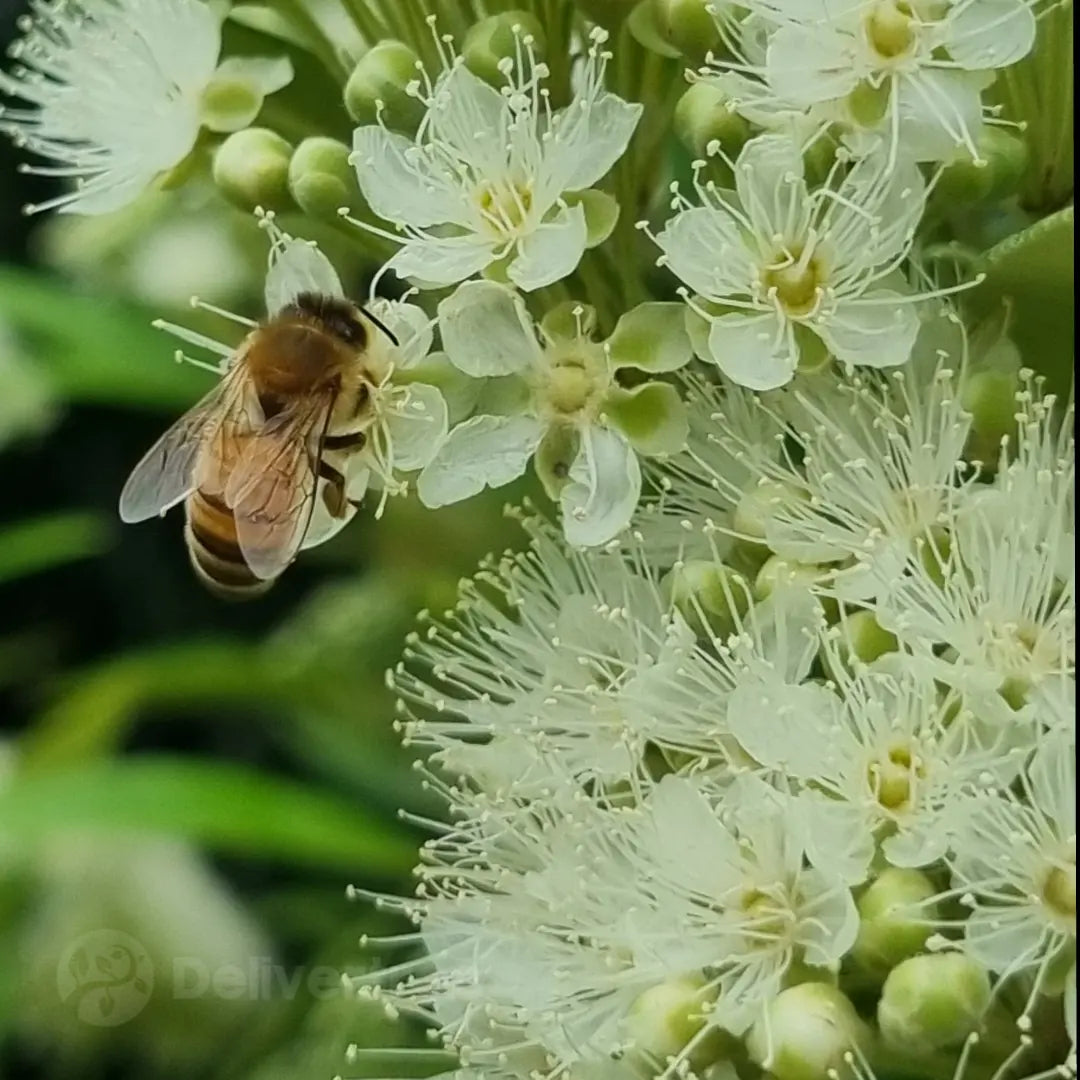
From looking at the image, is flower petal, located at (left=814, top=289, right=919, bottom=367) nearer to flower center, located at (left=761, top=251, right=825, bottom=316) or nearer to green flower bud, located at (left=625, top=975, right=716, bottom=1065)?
flower center, located at (left=761, top=251, right=825, bottom=316)

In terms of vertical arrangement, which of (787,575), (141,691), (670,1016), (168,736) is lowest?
(168,736)

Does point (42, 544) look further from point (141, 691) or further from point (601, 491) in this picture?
point (601, 491)

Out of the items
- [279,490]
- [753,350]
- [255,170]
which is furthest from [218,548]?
[753,350]

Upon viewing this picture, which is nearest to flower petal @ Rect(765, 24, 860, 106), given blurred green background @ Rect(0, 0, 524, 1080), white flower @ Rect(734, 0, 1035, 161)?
white flower @ Rect(734, 0, 1035, 161)

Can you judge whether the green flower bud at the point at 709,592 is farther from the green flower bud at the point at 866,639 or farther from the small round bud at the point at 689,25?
the small round bud at the point at 689,25

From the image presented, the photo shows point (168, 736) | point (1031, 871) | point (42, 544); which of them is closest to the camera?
point (1031, 871)
